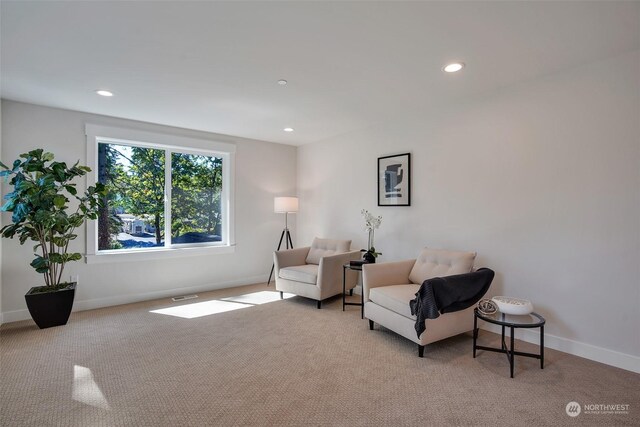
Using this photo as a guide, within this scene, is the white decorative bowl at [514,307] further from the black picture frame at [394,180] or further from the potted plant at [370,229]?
the black picture frame at [394,180]

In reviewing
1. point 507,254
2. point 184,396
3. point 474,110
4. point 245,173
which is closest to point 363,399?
point 184,396

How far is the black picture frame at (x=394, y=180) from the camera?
13.1 feet

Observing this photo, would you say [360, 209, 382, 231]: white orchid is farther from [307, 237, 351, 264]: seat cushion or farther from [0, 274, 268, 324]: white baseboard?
[0, 274, 268, 324]: white baseboard

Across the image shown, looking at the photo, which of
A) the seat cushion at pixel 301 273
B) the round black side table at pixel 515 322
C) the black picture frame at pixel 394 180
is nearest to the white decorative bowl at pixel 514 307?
the round black side table at pixel 515 322

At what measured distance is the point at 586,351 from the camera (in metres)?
2.60

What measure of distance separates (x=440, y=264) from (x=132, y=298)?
156 inches

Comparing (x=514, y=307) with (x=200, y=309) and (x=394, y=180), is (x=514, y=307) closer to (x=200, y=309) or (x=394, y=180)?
(x=394, y=180)

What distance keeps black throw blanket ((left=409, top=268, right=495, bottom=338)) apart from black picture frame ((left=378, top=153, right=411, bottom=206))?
1.44 metres

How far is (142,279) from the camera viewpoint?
430 centimetres

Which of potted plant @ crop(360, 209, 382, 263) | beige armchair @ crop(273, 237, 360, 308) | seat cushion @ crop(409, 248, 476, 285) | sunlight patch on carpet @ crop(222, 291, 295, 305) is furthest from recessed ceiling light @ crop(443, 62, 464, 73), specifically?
sunlight patch on carpet @ crop(222, 291, 295, 305)

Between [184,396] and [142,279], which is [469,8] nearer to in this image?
[184,396]

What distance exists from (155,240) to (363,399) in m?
3.77

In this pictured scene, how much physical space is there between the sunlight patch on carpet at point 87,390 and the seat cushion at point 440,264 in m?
2.80

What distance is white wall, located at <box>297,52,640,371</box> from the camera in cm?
244
